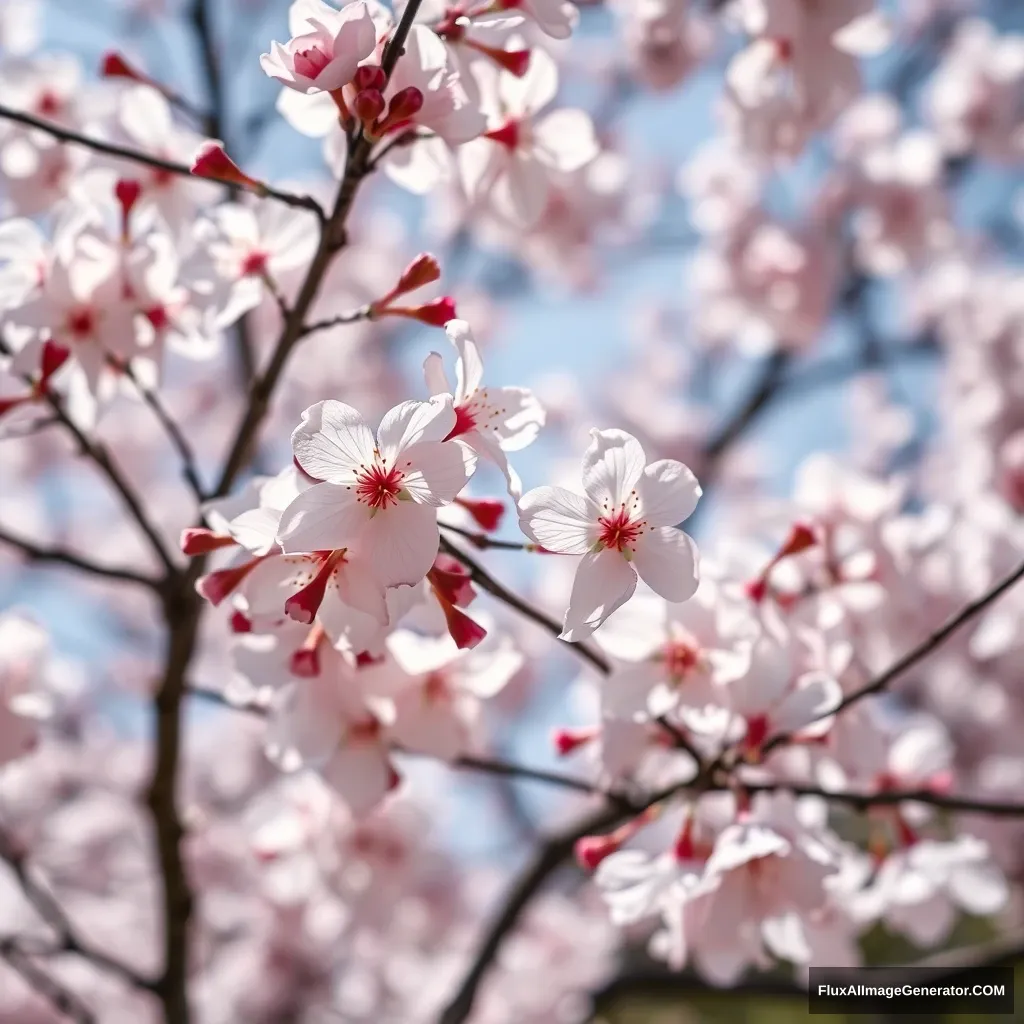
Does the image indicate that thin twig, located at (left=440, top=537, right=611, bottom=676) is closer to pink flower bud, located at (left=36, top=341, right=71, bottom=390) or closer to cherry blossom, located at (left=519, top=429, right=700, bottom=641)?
cherry blossom, located at (left=519, top=429, right=700, bottom=641)

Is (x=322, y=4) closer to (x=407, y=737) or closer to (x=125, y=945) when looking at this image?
(x=407, y=737)

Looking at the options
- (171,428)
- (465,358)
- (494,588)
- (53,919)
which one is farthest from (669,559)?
(53,919)

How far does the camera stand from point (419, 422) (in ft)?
3.11

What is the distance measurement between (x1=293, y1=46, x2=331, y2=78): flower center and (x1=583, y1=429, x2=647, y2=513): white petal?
1.56 ft

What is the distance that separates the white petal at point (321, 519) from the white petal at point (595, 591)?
227 millimetres

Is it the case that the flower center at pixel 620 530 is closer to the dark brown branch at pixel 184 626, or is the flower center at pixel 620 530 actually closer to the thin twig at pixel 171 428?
the dark brown branch at pixel 184 626

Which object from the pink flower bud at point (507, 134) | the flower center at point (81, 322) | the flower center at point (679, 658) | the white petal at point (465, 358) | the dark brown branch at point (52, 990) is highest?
the pink flower bud at point (507, 134)

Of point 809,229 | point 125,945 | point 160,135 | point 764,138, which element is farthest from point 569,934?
point 160,135

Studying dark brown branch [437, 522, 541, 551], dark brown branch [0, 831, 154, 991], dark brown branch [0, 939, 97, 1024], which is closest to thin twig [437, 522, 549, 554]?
dark brown branch [437, 522, 541, 551]

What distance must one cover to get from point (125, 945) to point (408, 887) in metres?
1.91

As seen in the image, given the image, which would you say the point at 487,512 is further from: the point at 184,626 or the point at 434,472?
the point at 184,626

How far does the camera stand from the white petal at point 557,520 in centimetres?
102

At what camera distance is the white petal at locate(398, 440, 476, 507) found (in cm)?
96

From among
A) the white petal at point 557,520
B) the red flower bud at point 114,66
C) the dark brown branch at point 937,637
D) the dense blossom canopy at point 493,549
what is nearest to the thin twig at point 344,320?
the dense blossom canopy at point 493,549
